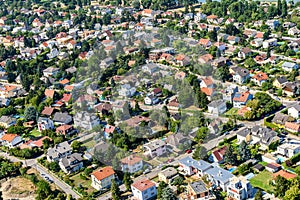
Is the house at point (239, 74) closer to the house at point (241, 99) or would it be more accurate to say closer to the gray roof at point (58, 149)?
the house at point (241, 99)

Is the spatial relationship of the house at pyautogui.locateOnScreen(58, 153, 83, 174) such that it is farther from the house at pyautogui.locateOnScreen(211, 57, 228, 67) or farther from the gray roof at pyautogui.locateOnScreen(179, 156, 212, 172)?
the house at pyautogui.locateOnScreen(211, 57, 228, 67)

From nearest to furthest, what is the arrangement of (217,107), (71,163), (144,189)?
(144,189) < (71,163) < (217,107)

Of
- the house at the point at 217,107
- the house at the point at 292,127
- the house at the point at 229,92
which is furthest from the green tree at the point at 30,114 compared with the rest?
the house at the point at 292,127

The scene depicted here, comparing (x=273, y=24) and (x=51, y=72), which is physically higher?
(x=273, y=24)

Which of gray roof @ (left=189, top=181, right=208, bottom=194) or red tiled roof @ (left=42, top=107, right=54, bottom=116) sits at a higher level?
red tiled roof @ (left=42, top=107, right=54, bottom=116)

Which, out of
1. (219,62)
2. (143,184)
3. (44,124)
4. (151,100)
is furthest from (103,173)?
(219,62)

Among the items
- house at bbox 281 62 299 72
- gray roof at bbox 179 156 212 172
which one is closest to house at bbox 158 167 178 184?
gray roof at bbox 179 156 212 172

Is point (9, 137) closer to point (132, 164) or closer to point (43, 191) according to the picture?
point (43, 191)
